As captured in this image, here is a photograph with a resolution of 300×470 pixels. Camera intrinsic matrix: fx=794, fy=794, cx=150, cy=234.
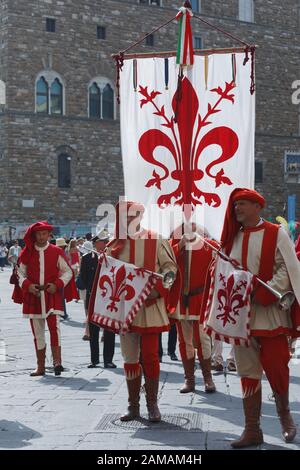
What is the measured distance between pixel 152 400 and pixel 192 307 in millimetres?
1476

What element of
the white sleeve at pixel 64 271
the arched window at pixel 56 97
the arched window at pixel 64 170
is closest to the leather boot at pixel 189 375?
the white sleeve at pixel 64 271

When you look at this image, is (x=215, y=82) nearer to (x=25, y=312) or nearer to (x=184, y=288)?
(x=184, y=288)

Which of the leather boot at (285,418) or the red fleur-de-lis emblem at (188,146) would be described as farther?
the red fleur-de-lis emblem at (188,146)

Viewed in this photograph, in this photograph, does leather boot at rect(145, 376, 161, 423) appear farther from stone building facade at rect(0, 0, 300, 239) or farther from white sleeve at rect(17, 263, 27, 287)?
stone building facade at rect(0, 0, 300, 239)

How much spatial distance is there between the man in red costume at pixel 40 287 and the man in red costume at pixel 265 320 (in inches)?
135

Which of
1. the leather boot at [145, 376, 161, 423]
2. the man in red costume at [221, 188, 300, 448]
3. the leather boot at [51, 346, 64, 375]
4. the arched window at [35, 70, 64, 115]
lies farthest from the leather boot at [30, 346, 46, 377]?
the arched window at [35, 70, 64, 115]

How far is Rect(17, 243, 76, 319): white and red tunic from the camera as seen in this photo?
27.2 feet

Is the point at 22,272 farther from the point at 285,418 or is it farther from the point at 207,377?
the point at 285,418

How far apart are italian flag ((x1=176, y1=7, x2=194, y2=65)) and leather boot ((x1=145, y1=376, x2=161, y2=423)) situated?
324cm

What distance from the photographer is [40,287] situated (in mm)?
8305

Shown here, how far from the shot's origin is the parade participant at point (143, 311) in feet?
19.4

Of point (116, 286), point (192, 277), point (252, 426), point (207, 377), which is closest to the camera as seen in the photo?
point (252, 426)

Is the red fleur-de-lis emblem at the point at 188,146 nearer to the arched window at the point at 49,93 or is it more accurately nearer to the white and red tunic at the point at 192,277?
the white and red tunic at the point at 192,277

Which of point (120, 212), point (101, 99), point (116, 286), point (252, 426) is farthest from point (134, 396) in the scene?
point (101, 99)
